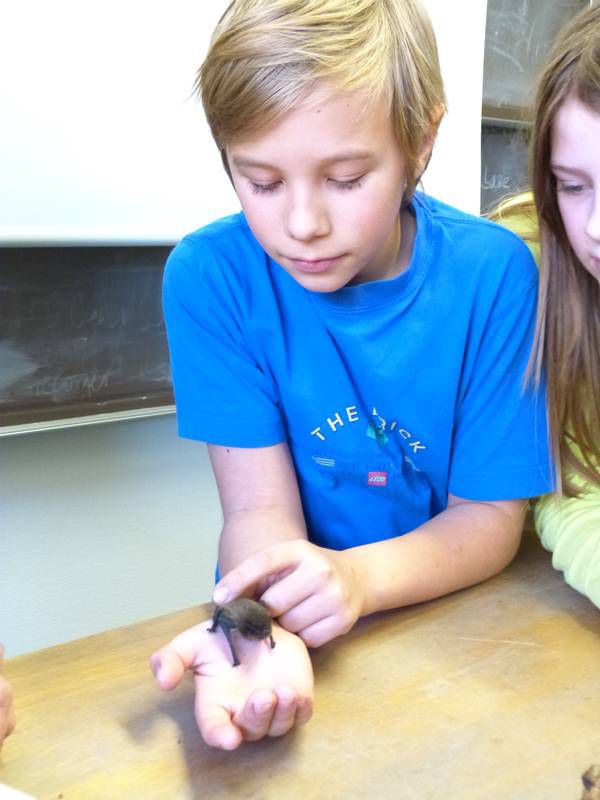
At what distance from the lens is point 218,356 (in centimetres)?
100

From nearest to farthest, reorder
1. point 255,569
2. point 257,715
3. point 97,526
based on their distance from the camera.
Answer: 1. point 257,715
2. point 255,569
3. point 97,526

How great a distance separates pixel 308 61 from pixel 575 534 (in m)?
0.60

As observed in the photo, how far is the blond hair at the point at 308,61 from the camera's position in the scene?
740mm

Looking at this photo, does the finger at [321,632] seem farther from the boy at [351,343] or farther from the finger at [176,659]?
the finger at [176,659]

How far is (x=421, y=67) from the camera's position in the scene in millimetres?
835

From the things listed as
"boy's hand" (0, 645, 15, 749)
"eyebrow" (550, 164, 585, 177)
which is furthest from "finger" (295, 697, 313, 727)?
"eyebrow" (550, 164, 585, 177)

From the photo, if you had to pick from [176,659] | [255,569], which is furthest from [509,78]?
[176,659]

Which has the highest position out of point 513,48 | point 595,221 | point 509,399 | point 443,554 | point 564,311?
point 513,48

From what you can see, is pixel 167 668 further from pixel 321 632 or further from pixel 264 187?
pixel 264 187

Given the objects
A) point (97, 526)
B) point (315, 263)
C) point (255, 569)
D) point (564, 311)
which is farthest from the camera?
point (97, 526)

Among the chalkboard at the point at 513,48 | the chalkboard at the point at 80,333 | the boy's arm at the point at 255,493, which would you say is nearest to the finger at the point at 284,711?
the boy's arm at the point at 255,493

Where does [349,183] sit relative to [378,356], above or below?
above

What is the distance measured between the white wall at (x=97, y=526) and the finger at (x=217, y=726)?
1.08 meters

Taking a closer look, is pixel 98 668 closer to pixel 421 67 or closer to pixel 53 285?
pixel 421 67
